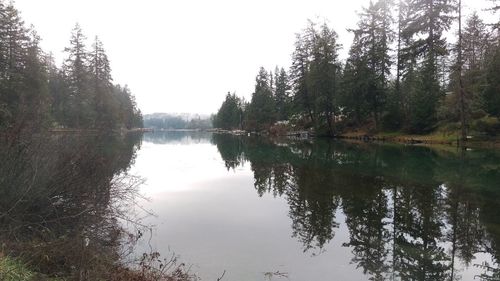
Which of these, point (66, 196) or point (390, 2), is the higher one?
point (390, 2)

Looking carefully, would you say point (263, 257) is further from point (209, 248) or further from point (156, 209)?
point (156, 209)

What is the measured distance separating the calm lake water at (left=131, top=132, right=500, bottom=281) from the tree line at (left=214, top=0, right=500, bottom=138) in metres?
17.4

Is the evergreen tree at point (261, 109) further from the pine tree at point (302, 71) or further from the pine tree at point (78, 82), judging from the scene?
the pine tree at point (78, 82)

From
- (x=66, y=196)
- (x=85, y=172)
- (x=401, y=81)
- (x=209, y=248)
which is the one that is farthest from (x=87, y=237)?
(x=401, y=81)

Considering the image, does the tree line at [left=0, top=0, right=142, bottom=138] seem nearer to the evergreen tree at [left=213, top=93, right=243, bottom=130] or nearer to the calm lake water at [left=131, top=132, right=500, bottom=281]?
the calm lake water at [left=131, top=132, right=500, bottom=281]

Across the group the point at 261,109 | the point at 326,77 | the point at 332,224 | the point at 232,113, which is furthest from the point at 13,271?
the point at 232,113

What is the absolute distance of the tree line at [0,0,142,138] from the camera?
22.7 m

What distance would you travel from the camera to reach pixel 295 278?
6.33 metres

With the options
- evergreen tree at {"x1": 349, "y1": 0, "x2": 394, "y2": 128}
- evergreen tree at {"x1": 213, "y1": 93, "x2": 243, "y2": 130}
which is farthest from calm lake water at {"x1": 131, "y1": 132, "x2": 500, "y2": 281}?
evergreen tree at {"x1": 213, "y1": 93, "x2": 243, "y2": 130}

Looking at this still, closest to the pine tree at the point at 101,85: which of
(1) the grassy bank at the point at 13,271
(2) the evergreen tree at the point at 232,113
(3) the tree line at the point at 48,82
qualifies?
Answer: (3) the tree line at the point at 48,82

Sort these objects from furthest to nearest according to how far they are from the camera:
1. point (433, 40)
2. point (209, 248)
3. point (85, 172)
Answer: point (433, 40) → point (209, 248) → point (85, 172)

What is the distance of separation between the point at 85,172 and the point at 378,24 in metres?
46.0

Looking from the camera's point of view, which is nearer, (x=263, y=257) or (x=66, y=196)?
(x=66, y=196)

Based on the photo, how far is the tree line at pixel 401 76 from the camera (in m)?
32.5
